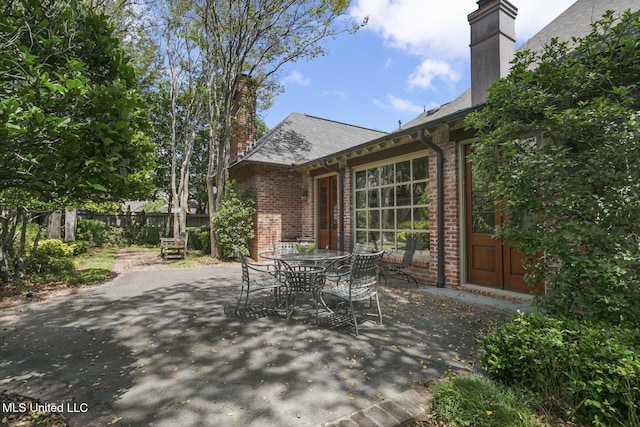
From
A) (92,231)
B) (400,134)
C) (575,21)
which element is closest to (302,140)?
(400,134)

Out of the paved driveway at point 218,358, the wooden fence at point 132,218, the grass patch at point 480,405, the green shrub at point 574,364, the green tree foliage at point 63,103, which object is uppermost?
the green tree foliage at point 63,103

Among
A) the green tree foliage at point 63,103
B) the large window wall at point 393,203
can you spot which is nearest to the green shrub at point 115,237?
the large window wall at point 393,203

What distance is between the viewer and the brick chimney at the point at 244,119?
10.2m

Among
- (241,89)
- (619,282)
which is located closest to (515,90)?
(619,282)

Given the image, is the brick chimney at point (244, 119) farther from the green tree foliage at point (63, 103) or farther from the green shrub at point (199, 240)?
the green tree foliage at point (63, 103)

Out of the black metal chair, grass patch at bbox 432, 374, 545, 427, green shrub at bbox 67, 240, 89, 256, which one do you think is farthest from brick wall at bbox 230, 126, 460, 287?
grass patch at bbox 432, 374, 545, 427

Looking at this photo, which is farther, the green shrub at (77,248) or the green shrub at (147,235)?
the green shrub at (147,235)

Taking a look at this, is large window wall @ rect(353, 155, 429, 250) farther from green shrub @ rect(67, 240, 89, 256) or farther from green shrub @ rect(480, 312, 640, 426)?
green shrub @ rect(67, 240, 89, 256)

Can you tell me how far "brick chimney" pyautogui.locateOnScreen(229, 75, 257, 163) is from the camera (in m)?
10.2

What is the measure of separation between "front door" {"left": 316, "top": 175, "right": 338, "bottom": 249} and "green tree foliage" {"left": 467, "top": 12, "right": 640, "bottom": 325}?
5637 millimetres

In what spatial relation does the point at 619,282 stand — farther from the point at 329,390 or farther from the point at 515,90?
the point at 329,390

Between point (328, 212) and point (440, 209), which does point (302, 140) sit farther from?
Answer: point (440, 209)

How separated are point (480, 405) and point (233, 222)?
328 inches

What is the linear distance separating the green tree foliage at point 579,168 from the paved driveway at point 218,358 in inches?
47.2
